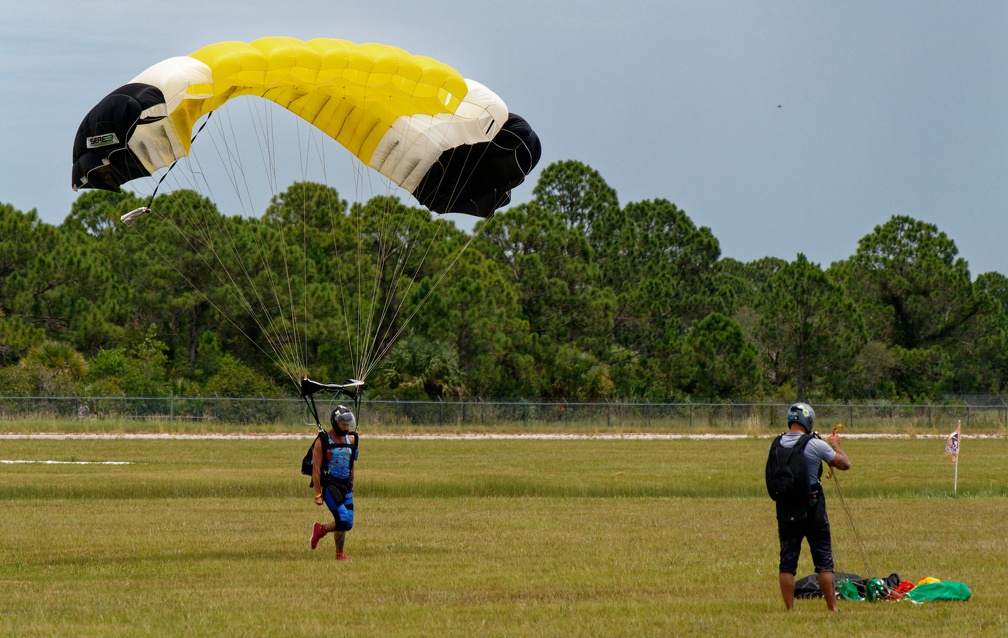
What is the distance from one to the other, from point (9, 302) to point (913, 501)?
40.8m

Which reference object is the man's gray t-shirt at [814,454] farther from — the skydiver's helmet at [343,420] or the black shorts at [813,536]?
the skydiver's helmet at [343,420]

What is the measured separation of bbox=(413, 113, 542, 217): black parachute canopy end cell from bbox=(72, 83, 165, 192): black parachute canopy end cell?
4250 millimetres

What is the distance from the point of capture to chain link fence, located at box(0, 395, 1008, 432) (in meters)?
47.1

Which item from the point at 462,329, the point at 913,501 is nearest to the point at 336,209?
the point at 462,329

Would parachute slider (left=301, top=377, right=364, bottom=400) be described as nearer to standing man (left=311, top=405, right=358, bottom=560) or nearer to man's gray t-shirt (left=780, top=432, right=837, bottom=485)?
standing man (left=311, top=405, right=358, bottom=560)

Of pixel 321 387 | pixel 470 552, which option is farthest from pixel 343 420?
pixel 470 552

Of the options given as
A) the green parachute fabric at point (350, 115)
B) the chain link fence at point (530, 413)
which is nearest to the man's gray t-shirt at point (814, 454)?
the green parachute fabric at point (350, 115)

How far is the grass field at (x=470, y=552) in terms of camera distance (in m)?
10.3

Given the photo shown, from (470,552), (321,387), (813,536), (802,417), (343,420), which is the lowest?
(470,552)

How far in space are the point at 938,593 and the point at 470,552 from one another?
5445mm

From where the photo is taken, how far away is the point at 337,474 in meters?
14.2

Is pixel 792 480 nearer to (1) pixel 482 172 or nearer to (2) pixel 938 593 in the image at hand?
(2) pixel 938 593

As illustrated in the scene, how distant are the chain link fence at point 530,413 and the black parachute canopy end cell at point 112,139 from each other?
32482 millimetres

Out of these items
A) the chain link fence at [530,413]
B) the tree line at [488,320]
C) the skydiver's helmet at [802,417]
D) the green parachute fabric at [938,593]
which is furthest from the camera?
the tree line at [488,320]
